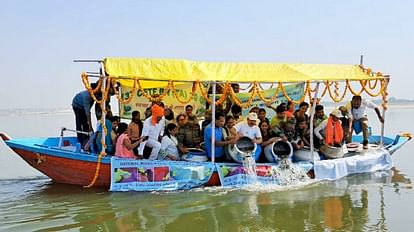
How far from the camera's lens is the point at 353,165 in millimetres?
10281

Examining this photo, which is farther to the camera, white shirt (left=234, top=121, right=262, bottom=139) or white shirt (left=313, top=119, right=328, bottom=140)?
white shirt (left=313, top=119, right=328, bottom=140)

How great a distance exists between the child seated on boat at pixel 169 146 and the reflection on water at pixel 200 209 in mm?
766

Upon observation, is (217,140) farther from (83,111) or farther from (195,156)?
(83,111)

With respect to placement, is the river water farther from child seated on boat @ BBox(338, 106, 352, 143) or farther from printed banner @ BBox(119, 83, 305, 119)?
printed banner @ BBox(119, 83, 305, 119)

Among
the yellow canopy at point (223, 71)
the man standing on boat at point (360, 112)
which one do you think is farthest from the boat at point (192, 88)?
the man standing on boat at point (360, 112)

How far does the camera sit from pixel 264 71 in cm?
980

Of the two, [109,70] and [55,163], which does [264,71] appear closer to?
[109,70]

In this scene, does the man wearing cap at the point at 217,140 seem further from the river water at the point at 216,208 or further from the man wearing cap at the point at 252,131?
the river water at the point at 216,208

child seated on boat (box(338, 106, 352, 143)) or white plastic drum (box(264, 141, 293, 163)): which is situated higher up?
child seated on boat (box(338, 106, 352, 143))

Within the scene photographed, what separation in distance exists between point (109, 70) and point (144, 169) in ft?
6.29

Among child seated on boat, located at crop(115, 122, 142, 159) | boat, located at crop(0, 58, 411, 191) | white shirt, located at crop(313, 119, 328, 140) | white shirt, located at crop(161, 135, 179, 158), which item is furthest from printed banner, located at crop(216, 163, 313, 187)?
child seated on boat, located at crop(115, 122, 142, 159)

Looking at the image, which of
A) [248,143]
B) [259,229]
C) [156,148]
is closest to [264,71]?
[248,143]

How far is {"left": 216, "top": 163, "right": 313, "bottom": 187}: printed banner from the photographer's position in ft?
29.5

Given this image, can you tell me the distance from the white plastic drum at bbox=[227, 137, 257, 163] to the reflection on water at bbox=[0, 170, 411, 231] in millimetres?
660
